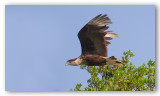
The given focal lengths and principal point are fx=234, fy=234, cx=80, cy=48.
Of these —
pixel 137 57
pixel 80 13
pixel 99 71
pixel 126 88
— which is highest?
pixel 80 13

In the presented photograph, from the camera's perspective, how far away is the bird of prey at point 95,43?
4.23 m

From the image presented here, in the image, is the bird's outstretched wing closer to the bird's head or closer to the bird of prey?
the bird of prey

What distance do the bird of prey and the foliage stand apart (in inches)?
12.0

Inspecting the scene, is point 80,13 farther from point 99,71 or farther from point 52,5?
point 99,71

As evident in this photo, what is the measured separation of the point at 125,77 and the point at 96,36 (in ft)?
3.17

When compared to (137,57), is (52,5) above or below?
above

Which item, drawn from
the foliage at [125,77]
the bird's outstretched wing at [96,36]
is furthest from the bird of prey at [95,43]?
the foliage at [125,77]

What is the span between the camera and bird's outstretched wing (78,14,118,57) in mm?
4207

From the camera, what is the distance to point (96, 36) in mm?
4398

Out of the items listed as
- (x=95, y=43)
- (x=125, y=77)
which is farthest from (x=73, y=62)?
(x=125, y=77)

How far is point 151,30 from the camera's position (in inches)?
173

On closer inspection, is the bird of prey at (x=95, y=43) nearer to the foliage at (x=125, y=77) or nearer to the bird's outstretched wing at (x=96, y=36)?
the bird's outstretched wing at (x=96, y=36)

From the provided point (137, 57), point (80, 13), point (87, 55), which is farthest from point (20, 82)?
point (137, 57)

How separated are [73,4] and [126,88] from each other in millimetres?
1884
